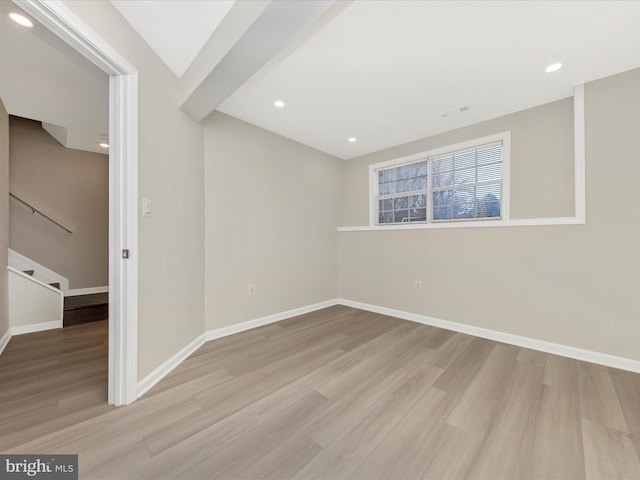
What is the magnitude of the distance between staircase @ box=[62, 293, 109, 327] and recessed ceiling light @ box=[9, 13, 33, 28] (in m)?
2.99

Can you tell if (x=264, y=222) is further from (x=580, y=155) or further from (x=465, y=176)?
(x=580, y=155)

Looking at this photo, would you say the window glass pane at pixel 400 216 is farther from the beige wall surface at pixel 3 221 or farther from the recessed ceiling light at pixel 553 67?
the beige wall surface at pixel 3 221

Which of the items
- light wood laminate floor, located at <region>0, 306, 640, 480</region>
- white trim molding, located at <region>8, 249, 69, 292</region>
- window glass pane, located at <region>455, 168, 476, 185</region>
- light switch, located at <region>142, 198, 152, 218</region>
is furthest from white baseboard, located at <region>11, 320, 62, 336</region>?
window glass pane, located at <region>455, 168, 476, 185</region>

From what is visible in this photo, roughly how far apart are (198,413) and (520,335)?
118 inches

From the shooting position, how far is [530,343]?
95.8 inches

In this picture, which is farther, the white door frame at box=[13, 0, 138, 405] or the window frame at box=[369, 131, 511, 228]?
the window frame at box=[369, 131, 511, 228]

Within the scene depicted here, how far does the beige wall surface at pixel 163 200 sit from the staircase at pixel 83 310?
1.93m

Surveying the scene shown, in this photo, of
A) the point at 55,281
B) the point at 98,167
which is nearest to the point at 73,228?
the point at 55,281

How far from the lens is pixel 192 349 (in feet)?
7.55

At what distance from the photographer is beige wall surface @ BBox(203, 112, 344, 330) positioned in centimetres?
264

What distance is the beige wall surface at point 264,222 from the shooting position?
264 centimetres

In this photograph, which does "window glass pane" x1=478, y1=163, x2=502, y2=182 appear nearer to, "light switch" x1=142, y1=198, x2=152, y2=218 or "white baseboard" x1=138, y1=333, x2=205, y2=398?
"light switch" x1=142, y1=198, x2=152, y2=218

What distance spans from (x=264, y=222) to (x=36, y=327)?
285 centimetres

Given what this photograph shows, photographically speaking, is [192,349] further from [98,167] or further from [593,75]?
[593,75]
